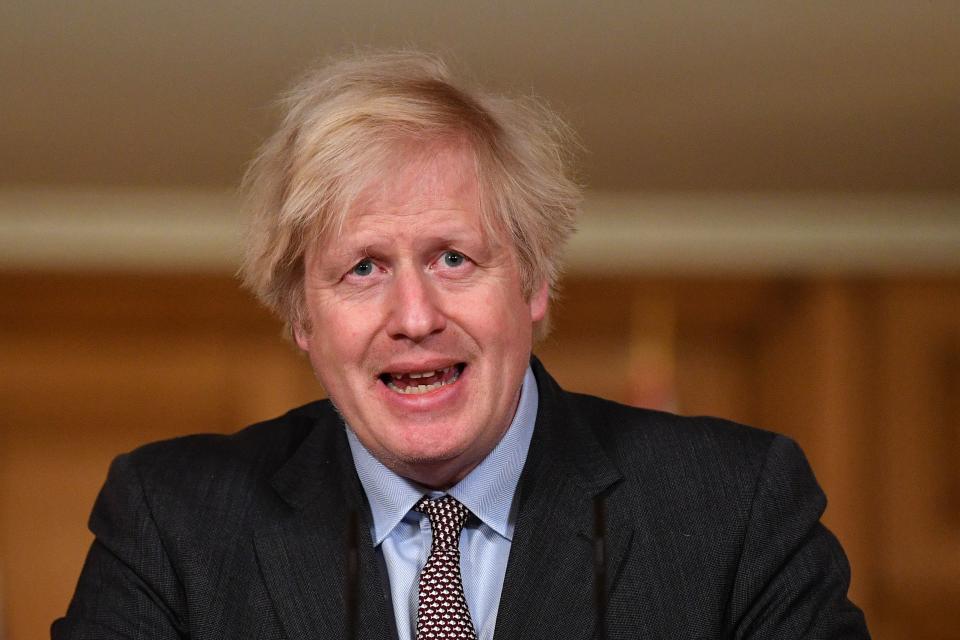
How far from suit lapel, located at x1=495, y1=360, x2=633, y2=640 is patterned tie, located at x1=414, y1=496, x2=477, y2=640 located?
0.17ft

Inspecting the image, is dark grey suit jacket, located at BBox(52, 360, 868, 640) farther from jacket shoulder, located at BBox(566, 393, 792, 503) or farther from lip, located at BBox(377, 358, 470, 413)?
lip, located at BBox(377, 358, 470, 413)

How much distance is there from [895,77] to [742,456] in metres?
2.45

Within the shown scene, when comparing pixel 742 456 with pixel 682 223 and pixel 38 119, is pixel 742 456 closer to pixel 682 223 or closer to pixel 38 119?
pixel 38 119

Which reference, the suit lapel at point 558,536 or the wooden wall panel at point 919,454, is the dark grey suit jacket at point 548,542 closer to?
the suit lapel at point 558,536

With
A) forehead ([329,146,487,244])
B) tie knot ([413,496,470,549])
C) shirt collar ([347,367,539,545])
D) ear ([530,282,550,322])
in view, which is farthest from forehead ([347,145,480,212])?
tie knot ([413,496,470,549])

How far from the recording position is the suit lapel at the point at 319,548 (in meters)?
1.52

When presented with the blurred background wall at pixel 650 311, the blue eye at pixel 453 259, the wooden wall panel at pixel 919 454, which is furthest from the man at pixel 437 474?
the wooden wall panel at pixel 919 454

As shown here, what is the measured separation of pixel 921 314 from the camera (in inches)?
241

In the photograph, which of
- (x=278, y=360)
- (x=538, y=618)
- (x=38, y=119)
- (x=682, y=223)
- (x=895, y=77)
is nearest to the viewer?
(x=538, y=618)

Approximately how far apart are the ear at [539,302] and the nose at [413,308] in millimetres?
190

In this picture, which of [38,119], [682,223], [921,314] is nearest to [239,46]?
[38,119]

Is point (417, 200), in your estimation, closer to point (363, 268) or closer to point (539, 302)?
point (363, 268)

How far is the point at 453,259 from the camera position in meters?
1.51

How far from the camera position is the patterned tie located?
1.48 m
